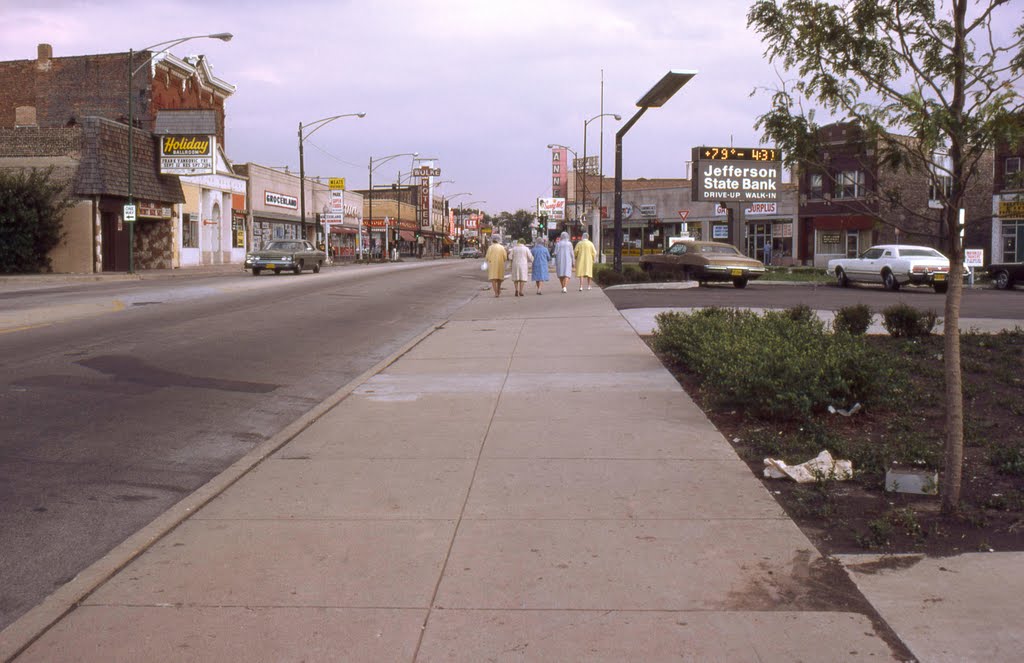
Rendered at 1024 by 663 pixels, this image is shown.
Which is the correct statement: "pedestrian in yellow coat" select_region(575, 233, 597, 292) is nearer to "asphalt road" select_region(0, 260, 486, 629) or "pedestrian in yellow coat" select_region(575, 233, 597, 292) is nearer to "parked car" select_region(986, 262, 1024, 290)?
Answer: "asphalt road" select_region(0, 260, 486, 629)

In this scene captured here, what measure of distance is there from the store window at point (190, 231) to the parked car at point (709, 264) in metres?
28.6

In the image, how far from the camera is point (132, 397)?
9547 mm

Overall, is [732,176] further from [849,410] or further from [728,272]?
[849,410]

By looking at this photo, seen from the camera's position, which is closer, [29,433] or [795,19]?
[795,19]

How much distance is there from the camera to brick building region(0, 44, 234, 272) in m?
39.8

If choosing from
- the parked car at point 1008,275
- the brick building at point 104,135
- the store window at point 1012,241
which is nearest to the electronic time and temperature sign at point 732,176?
the parked car at point 1008,275

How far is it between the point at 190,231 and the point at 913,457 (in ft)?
161

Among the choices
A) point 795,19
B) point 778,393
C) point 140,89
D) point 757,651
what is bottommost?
point 757,651

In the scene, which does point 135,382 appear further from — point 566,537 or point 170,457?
point 566,537

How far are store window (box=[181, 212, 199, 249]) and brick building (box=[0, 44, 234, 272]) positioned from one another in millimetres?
1674

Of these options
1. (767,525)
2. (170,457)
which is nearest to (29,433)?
(170,457)

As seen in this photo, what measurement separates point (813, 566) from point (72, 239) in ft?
133

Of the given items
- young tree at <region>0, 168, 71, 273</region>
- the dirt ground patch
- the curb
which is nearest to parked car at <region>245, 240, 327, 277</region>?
young tree at <region>0, 168, 71, 273</region>

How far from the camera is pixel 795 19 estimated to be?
5719mm
